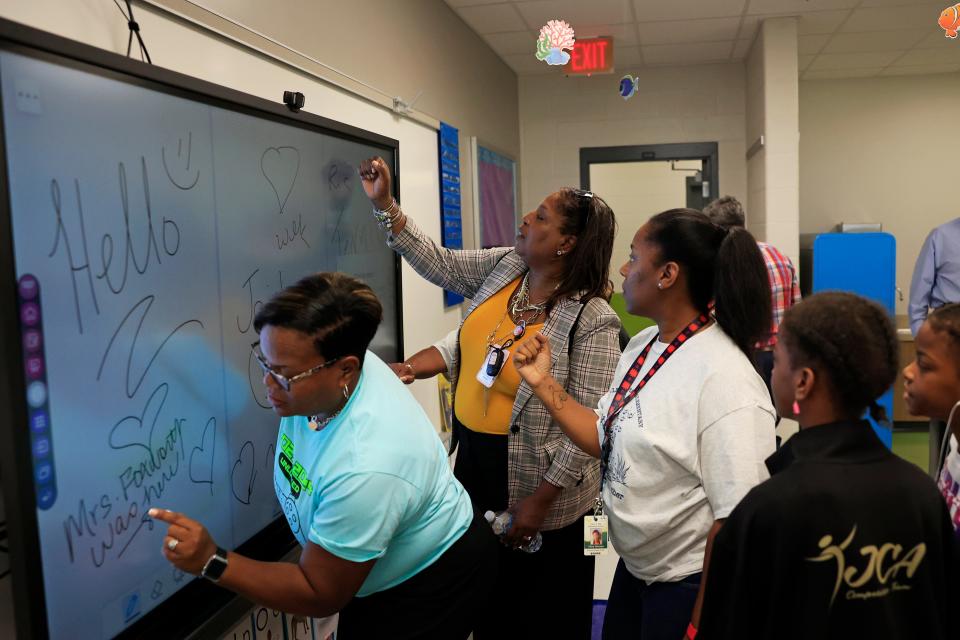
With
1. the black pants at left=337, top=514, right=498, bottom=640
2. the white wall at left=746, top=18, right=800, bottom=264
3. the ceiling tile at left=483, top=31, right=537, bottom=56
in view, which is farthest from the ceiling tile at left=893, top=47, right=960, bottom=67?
the black pants at left=337, top=514, right=498, bottom=640

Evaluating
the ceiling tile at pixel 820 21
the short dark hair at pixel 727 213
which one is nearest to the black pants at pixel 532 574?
the short dark hair at pixel 727 213

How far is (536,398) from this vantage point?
1.84 m

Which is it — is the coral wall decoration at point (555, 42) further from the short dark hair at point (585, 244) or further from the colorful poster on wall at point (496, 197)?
the short dark hair at point (585, 244)

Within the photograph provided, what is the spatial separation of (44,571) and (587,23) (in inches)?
172

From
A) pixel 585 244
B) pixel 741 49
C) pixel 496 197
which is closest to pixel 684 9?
pixel 741 49

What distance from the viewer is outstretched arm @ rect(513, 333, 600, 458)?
1.62m

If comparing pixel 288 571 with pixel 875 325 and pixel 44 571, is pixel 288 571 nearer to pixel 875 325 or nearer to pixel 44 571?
pixel 44 571

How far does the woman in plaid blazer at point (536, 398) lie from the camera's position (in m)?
1.86

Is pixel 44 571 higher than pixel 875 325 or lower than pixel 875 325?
lower

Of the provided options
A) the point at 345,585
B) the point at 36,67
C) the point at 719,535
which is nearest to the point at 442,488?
the point at 345,585

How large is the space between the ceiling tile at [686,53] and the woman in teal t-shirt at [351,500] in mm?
4699

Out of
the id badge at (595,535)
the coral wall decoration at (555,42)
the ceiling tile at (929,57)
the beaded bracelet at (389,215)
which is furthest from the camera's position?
the ceiling tile at (929,57)

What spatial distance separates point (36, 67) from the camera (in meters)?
1.00

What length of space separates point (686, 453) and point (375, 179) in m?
1.13
